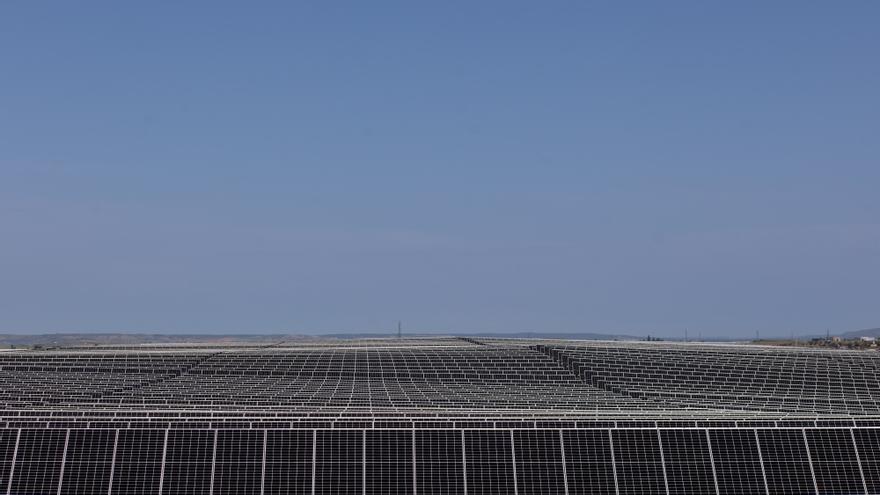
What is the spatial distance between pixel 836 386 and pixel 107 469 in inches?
3608

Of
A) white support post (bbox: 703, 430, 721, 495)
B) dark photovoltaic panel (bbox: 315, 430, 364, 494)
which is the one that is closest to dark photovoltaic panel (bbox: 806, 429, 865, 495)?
white support post (bbox: 703, 430, 721, 495)

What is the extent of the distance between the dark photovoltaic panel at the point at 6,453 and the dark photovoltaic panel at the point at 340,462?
25.4 meters

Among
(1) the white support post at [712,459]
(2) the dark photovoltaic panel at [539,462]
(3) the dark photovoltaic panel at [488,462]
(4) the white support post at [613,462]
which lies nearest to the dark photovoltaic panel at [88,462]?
(3) the dark photovoltaic panel at [488,462]

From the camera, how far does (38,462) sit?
233 feet

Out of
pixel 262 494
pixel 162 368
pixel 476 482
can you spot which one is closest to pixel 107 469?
pixel 262 494

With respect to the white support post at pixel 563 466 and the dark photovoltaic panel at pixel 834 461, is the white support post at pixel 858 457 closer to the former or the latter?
the dark photovoltaic panel at pixel 834 461

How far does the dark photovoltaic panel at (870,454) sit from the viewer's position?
72812 mm

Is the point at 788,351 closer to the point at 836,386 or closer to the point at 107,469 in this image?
the point at 836,386

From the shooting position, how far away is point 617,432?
7419 centimetres

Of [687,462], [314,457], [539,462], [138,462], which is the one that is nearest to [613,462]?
[539,462]

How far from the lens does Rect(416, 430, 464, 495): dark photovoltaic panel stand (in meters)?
→ 69.2

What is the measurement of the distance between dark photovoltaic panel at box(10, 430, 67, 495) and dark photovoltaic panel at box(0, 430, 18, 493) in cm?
55

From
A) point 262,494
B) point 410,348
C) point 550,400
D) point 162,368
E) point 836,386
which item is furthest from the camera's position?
point 410,348

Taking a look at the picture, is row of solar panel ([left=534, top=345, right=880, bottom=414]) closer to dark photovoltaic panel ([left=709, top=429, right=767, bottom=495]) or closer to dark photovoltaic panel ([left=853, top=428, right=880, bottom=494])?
dark photovoltaic panel ([left=853, top=428, right=880, bottom=494])
